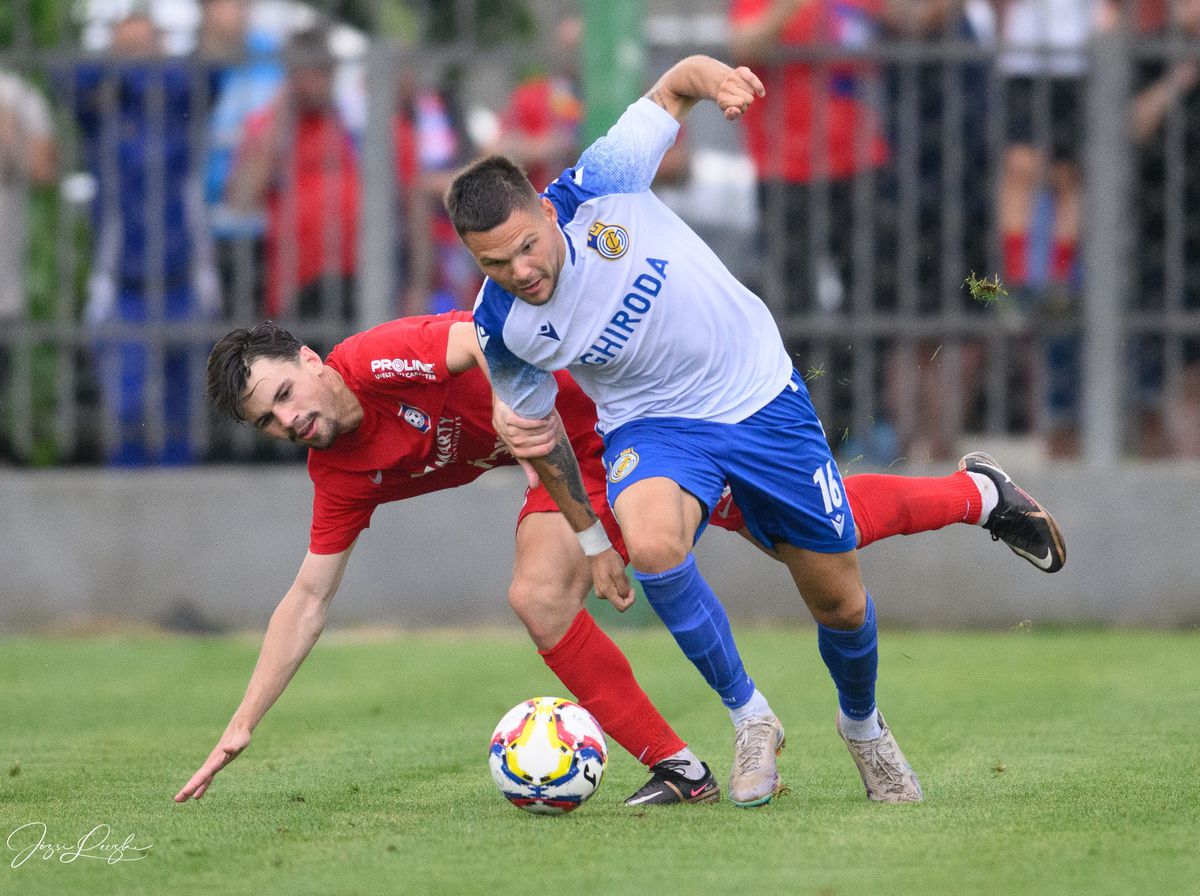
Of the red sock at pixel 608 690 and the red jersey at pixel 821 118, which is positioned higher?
the red jersey at pixel 821 118

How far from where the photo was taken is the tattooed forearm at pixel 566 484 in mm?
5223

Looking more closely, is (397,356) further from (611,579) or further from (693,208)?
(693,208)

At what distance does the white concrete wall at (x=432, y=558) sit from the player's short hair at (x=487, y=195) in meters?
4.84

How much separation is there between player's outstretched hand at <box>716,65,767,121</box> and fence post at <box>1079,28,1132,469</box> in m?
4.90

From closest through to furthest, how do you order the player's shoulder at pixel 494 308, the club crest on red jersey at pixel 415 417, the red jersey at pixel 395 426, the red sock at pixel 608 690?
the player's shoulder at pixel 494 308, the red sock at pixel 608 690, the red jersey at pixel 395 426, the club crest on red jersey at pixel 415 417

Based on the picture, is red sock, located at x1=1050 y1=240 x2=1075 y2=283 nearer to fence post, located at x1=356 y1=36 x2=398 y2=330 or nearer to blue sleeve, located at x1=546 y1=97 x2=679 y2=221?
fence post, located at x1=356 y1=36 x2=398 y2=330

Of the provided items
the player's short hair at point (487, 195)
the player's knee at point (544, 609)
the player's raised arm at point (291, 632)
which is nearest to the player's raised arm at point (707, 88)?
the player's short hair at point (487, 195)

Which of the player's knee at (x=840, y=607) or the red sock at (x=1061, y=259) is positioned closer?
the player's knee at (x=840, y=607)

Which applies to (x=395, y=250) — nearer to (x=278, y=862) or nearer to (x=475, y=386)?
(x=475, y=386)

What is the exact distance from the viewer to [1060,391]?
384 inches

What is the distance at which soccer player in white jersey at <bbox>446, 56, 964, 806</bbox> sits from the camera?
16.3 ft

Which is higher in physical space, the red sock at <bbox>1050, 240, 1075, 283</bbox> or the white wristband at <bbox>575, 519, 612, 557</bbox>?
the red sock at <bbox>1050, 240, 1075, 283</bbox>

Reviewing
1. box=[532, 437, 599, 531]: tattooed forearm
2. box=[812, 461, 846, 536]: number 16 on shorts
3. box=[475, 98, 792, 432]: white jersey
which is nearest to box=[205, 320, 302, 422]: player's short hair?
box=[475, 98, 792, 432]: white jersey

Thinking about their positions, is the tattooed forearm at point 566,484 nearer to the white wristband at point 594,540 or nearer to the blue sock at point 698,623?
the white wristband at point 594,540
